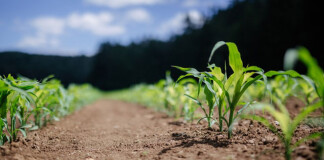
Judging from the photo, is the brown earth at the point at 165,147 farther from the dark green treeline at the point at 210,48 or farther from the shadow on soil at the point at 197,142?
the dark green treeline at the point at 210,48

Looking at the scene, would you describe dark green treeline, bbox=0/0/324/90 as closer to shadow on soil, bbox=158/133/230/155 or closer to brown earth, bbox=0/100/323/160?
brown earth, bbox=0/100/323/160

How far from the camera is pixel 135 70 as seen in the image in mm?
45531

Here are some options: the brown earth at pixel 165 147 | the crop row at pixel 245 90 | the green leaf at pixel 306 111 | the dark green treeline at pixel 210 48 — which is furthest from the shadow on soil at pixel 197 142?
the dark green treeline at pixel 210 48

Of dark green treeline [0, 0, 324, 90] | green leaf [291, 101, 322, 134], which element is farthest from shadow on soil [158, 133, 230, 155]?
dark green treeline [0, 0, 324, 90]

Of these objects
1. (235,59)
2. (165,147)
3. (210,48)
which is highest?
(210,48)

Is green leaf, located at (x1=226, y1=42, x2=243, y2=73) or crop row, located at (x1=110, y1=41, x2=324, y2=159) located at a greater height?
green leaf, located at (x1=226, y1=42, x2=243, y2=73)

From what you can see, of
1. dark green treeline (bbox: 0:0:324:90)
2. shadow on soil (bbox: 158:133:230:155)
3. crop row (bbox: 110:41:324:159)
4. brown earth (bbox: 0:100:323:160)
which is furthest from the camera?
dark green treeline (bbox: 0:0:324:90)

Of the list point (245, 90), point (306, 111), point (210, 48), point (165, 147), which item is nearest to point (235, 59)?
point (245, 90)

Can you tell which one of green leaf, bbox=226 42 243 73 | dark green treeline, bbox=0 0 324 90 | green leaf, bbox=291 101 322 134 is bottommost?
green leaf, bbox=291 101 322 134

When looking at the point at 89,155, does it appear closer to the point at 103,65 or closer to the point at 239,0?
the point at 239,0

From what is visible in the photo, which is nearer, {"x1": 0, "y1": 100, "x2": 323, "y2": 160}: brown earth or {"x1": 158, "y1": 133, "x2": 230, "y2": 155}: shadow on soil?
{"x1": 0, "y1": 100, "x2": 323, "y2": 160}: brown earth

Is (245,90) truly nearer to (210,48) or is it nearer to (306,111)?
(306,111)

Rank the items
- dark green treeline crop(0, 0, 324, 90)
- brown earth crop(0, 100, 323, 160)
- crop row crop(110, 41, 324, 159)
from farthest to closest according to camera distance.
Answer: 1. dark green treeline crop(0, 0, 324, 90)
2. brown earth crop(0, 100, 323, 160)
3. crop row crop(110, 41, 324, 159)

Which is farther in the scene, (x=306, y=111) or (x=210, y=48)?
(x=210, y=48)
